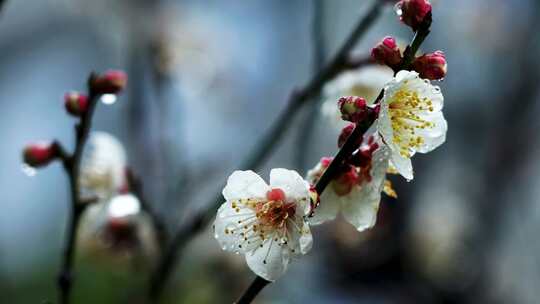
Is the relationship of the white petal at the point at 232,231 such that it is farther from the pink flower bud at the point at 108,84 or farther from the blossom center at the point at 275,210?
the pink flower bud at the point at 108,84

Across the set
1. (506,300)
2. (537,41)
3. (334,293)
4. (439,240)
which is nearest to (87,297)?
(334,293)

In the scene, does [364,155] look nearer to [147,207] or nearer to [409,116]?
[409,116]

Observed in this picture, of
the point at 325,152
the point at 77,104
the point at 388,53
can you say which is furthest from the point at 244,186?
the point at 325,152

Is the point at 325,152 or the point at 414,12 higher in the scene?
the point at 414,12

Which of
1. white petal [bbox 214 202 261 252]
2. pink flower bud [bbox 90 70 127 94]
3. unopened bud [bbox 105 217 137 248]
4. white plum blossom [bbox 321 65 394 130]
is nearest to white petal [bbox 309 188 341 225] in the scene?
white petal [bbox 214 202 261 252]

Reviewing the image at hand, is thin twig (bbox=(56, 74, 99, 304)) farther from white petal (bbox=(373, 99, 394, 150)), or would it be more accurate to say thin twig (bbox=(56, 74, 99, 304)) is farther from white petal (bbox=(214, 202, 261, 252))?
white petal (bbox=(373, 99, 394, 150))

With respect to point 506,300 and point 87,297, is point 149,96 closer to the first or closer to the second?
point 506,300

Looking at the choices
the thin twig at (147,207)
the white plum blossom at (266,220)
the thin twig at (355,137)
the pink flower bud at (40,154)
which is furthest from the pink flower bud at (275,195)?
the thin twig at (147,207)
